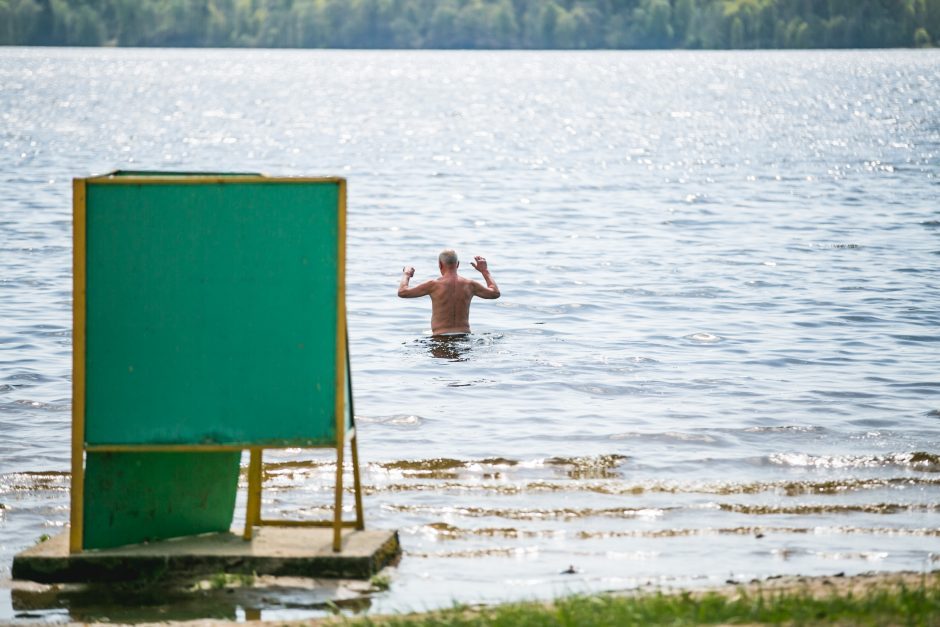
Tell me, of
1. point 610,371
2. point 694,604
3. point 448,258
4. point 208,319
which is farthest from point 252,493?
point 448,258

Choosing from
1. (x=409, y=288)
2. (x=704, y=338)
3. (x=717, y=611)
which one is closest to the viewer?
(x=717, y=611)

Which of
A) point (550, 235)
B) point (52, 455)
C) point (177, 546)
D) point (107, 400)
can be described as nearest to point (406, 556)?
point (177, 546)

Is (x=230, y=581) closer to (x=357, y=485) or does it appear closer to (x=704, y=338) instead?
(x=357, y=485)

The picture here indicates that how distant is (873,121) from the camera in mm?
79875

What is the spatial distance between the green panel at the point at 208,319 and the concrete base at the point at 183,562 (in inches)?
27.0

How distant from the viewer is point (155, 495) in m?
8.30

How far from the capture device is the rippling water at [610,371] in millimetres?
9609

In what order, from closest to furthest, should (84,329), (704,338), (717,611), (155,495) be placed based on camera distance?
(717,611) → (84,329) → (155,495) → (704,338)

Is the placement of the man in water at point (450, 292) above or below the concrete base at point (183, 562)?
above

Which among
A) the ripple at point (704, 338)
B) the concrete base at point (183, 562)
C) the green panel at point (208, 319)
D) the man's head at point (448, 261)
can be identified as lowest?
the ripple at point (704, 338)

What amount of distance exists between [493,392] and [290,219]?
730 centimetres

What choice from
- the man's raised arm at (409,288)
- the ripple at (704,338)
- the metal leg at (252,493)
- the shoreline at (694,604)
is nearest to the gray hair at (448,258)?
the man's raised arm at (409,288)

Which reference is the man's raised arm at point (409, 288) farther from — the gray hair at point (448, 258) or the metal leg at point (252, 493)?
the metal leg at point (252, 493)

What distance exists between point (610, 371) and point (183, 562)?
853 centimetres
